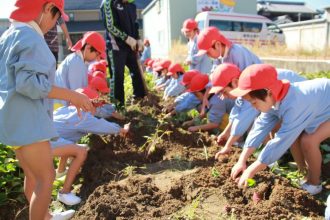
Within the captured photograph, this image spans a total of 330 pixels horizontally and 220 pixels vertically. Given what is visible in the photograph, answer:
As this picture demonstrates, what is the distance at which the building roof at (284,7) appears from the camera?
47094mm

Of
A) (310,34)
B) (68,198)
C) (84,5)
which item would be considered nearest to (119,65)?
(68,198)

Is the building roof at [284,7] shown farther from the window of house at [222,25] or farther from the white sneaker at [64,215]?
the white sneaker at [64,215]

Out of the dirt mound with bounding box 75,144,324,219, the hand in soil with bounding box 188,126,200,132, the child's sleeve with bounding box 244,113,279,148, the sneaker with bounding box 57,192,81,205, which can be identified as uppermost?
the child's sleeve with bounding box 244,113,279,148

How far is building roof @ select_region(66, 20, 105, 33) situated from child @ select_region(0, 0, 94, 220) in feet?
126

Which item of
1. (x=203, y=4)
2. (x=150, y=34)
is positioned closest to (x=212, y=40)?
(x=203, y=4)

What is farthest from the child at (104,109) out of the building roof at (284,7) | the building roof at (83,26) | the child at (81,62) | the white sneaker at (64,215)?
the building roof at (284,7)

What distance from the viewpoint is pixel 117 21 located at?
608 centimetres

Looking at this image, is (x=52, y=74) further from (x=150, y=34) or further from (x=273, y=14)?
(x=273, y=14)

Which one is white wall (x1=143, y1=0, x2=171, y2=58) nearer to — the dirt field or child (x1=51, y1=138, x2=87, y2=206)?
the dirt field

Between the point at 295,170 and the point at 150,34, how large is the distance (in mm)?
30743

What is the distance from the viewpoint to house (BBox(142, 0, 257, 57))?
2589 cm

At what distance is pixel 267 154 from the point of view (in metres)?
Answer: 2.98

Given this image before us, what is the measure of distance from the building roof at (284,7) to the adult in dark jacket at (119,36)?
42.7 metres

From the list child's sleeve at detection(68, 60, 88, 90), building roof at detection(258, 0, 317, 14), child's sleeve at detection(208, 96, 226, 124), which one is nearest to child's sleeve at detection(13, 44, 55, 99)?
child's sleeve at detection(68, 60, 88, 90)
